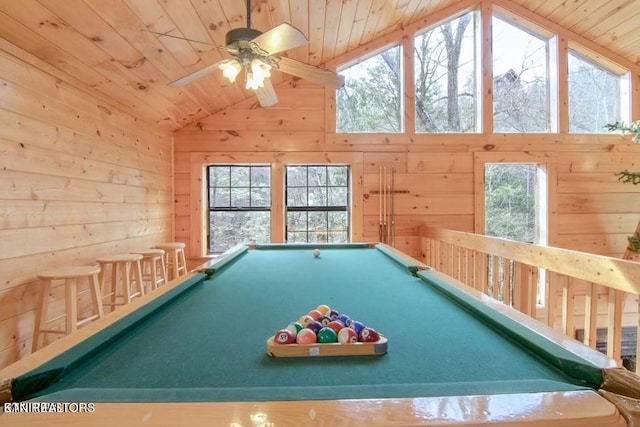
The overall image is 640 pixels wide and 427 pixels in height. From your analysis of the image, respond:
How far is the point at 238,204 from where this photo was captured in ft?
13.7

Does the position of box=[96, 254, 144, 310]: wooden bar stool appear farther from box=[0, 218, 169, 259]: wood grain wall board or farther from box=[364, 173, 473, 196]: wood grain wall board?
box=[364, 173, 473, 196]: wood grain wall board

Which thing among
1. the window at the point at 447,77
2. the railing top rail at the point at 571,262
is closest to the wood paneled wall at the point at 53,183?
the railing top rail at the point at 571,262

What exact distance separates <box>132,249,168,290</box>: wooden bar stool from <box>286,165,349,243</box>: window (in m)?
1.48

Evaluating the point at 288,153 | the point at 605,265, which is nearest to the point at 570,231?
the point at 605,265

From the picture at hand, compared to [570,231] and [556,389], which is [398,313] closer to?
[556,389]

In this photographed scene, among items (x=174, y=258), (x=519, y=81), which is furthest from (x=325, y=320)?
(x=519, y=81)

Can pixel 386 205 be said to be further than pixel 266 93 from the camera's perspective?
Yes

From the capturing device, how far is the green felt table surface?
685 millimetres

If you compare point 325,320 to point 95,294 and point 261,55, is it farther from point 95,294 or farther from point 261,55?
point 95,294

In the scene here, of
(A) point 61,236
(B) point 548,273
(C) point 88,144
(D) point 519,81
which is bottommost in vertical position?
(B) point 548,273

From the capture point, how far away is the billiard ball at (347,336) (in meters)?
0.91

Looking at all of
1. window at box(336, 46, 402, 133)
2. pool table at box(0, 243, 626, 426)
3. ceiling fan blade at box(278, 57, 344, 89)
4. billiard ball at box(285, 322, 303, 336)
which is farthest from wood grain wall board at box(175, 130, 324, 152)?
billiard ball at box(285, 322, 303, 336)

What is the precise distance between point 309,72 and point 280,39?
417 millimetres

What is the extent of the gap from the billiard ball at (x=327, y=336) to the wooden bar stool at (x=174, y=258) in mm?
2909
